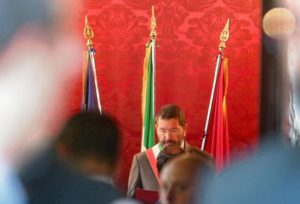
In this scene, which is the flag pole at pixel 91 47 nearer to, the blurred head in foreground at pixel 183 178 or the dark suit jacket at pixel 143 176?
the dark suit jacket at pixel 143 176

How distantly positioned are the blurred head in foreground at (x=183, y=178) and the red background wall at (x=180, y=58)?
2946 millimetres

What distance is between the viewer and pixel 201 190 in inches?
55.7

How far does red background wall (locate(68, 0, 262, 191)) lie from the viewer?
457 centimetres

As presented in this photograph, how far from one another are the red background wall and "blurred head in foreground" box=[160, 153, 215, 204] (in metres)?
2.95

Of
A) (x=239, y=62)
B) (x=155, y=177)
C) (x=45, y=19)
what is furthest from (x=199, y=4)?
(x=155, y=177)

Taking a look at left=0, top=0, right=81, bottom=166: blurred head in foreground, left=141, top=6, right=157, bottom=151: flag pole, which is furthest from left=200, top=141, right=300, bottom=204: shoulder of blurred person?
left=141, top=6, right=157, bottom=151: flag pole

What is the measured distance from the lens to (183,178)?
1534 millimetres

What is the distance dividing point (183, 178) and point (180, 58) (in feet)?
10.3

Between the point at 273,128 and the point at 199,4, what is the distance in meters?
1.88

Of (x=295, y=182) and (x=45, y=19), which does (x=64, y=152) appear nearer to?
(x=295, y=182)

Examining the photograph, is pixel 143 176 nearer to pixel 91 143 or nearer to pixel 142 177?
pixel 142 177

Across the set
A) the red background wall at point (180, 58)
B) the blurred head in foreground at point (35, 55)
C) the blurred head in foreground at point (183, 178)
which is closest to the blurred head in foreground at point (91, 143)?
the blurred head in foreground at point (183, 178)

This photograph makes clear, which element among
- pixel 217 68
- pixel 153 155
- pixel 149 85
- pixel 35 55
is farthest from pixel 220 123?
pixel 35 55

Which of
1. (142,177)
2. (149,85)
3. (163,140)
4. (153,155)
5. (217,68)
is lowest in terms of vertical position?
(142,177)
